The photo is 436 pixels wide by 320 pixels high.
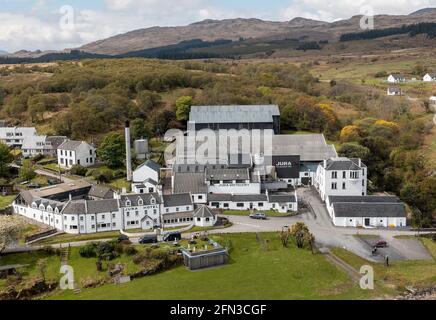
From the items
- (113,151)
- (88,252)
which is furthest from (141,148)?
(88,252)

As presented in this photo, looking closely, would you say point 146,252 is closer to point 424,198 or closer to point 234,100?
point 424,198

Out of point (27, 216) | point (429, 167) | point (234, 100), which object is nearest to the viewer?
point (27, 216)

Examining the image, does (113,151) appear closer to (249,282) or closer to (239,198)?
(239,198)

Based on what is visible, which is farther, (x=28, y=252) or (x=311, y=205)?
(x=311, y=205)

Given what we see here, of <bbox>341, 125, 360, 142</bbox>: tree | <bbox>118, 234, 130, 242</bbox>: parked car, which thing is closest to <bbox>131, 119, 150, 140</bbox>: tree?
<bbox>341, 125, 360, 142</bbox>: tree

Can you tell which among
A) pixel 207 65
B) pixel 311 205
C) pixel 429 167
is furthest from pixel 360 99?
pixel 311 205

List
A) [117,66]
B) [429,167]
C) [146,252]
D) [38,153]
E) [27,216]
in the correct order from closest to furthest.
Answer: [146,252] < [27,216] < [429,167] < [38,153] < [117,66]

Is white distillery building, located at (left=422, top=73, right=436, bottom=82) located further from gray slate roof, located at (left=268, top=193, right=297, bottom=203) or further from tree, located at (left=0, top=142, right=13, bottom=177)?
tree, located at (left=0, top=142, right=13, bottom=177)
